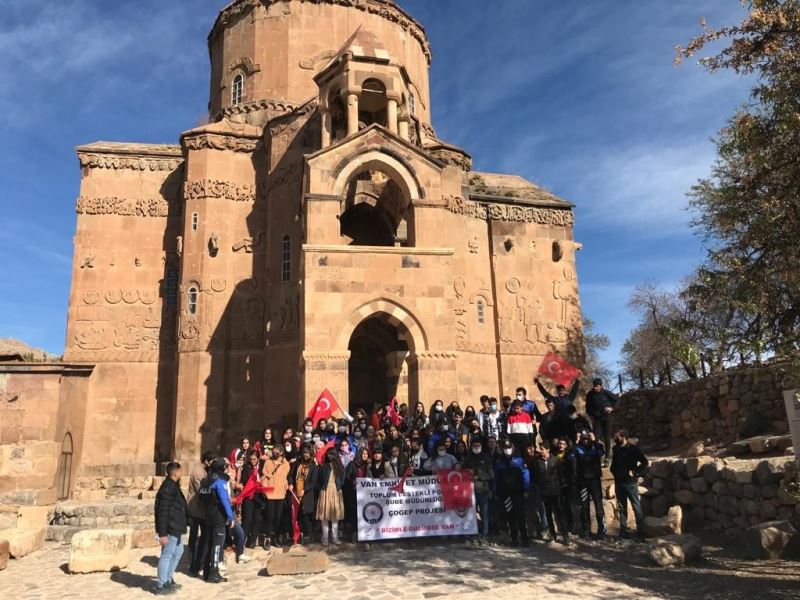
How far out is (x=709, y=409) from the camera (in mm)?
18234

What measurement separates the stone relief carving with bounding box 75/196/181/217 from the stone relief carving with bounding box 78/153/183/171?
119 cm

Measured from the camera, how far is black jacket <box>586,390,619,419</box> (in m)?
12.1

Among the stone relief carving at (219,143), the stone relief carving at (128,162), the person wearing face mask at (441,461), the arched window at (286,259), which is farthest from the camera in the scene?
the stone relief carving at (128,162)

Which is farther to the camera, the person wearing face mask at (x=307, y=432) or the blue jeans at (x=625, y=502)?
the person wearing face mask at (x=307, y=432)

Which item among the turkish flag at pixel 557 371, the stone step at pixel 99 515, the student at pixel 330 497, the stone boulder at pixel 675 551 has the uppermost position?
the turkish flag at pixel 557 371

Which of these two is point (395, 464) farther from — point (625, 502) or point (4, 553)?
point (4, 553)

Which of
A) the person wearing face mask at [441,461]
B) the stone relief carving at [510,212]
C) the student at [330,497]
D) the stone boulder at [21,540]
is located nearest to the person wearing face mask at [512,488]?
the person wearing face mask at [441,461]

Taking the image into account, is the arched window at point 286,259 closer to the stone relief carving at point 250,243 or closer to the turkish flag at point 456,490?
the stone relief carving at point 250,243

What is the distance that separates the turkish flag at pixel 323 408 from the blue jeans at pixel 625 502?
6.23 meters

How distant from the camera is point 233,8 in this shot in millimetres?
24969

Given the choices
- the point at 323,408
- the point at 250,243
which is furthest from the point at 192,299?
the point at 323,408

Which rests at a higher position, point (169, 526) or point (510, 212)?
point (510, 212)

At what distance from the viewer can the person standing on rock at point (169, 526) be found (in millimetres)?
8477

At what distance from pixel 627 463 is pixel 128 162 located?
19722mm
